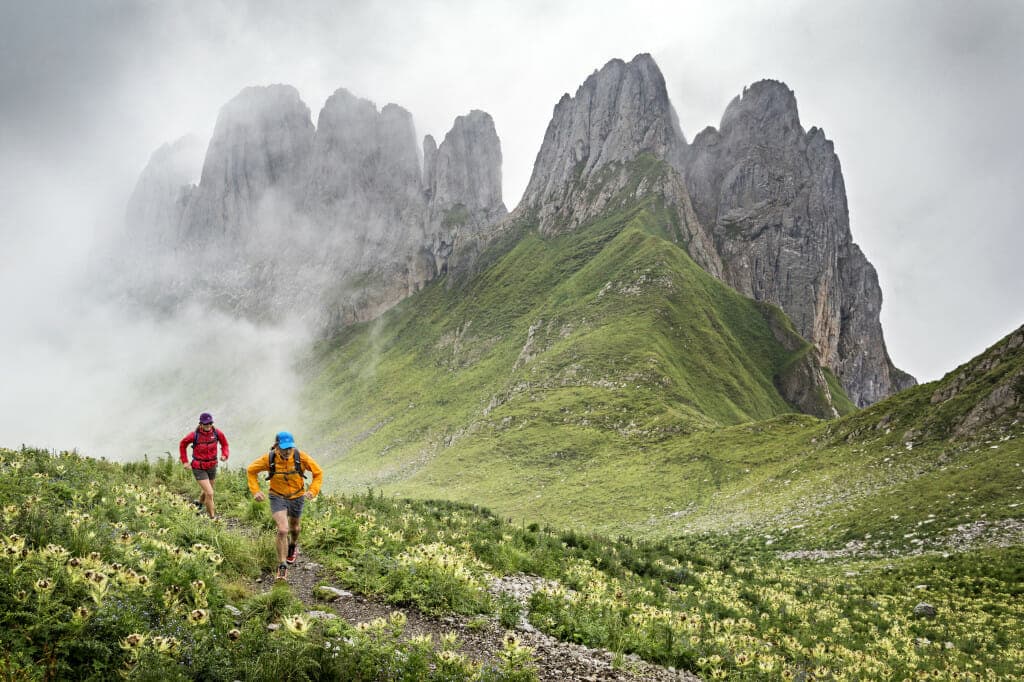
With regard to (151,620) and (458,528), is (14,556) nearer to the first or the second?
(151,620)

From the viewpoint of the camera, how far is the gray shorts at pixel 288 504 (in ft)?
36.8

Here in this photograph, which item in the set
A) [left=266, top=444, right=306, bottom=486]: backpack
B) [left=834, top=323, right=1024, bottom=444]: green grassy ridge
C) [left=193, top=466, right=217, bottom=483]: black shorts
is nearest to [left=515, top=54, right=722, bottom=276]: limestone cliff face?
[left=834, top=323, right=1024, bottom=444]: green grassy ridge

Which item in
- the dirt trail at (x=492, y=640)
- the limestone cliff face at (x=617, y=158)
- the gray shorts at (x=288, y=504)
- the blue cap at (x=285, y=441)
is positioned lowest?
the dirt trail at (x=492, y=640)

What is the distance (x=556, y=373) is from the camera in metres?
88.1

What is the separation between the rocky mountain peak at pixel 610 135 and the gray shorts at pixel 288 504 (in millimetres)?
164387

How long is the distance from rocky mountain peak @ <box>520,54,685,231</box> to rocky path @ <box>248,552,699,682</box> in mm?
165892

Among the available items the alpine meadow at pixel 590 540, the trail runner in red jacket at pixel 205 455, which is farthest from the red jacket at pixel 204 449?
the alpine meadow at pixel 590 540

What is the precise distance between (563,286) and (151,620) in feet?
416

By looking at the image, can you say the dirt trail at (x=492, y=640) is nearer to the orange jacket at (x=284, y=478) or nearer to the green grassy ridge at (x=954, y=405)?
the orange jacket at (x=284, y=478)

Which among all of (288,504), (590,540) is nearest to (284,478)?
(288,504)

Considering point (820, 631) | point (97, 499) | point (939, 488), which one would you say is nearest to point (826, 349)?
point (939, 488)

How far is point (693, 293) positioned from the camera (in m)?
112

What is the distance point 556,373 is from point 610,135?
5079 inches

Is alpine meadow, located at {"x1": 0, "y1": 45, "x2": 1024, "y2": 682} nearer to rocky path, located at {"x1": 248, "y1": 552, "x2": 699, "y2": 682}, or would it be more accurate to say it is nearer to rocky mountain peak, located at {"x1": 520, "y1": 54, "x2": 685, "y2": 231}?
rocky path, located at {"x1": 248, "y1": 552, "x2": 699, "y2": 682}
